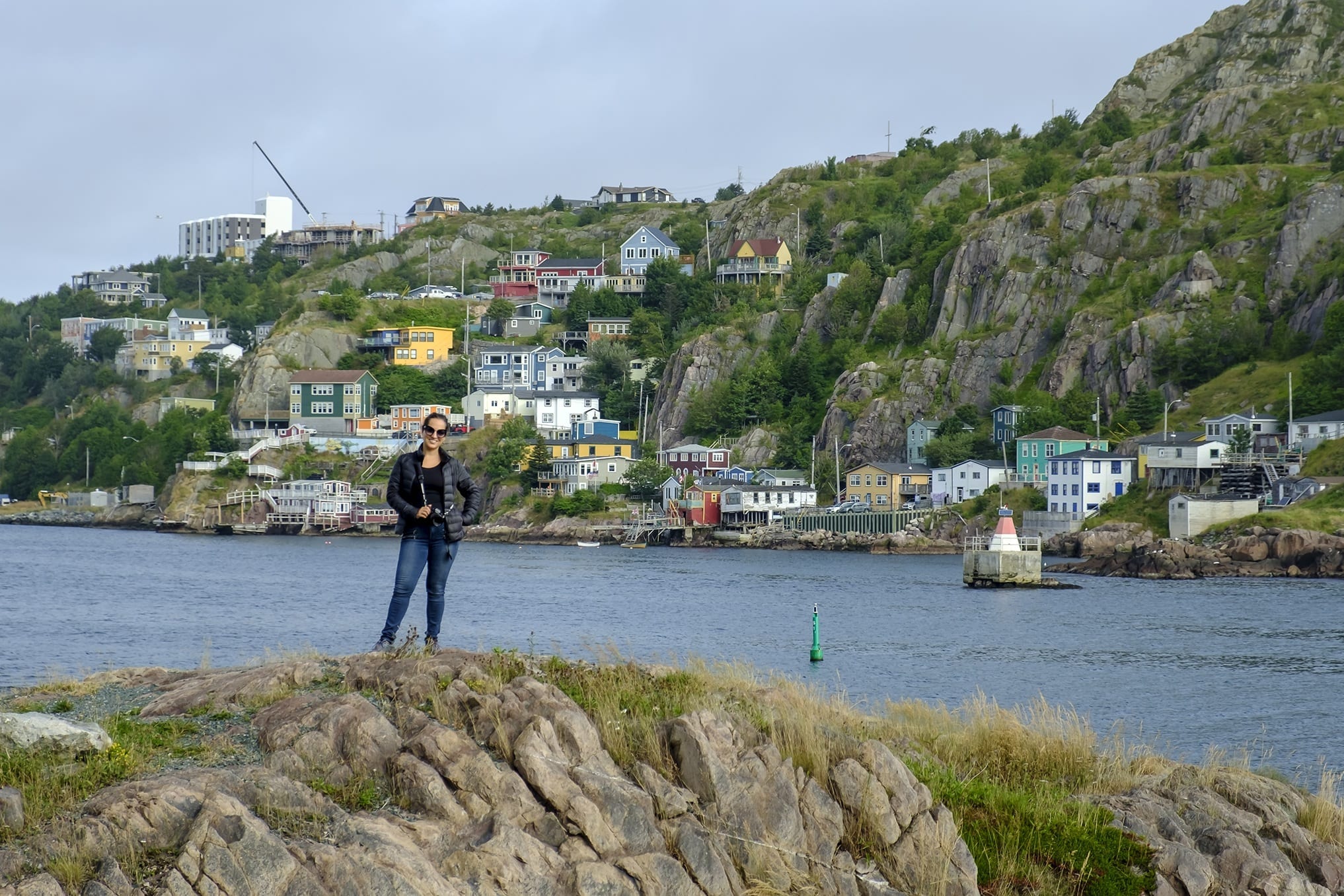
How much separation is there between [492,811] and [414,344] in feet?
453

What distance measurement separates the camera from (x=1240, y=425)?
8981cm

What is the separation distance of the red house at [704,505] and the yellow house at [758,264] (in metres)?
45.5

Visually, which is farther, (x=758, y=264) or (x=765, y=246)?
(x=765, y=246)

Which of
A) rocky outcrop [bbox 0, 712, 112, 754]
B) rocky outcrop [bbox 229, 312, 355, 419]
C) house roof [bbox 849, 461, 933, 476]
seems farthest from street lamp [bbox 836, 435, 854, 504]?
rocky outcrop [bbox 0, 712, 112, 754]

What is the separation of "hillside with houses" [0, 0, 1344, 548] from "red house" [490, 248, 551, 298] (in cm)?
41

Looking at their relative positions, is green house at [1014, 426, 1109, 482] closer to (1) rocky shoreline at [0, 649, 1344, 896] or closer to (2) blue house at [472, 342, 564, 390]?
(2) blue house at [472, 342, 564, 390]

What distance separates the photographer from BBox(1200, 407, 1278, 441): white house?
8950 centimetres

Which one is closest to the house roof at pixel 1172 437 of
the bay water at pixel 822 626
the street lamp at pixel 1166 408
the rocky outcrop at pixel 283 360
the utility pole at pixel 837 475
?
the street lamp at pixel 1166 408

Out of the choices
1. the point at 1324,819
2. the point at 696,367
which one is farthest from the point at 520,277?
the point at 1324,819

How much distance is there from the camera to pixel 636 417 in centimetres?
13650

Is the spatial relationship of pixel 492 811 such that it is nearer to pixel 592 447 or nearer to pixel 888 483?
pixel 888 483

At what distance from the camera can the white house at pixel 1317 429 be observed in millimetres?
86312

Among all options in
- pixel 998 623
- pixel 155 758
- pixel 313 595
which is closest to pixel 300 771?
pixel 155 758

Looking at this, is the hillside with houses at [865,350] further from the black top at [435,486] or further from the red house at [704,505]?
the black top at [435,486]
